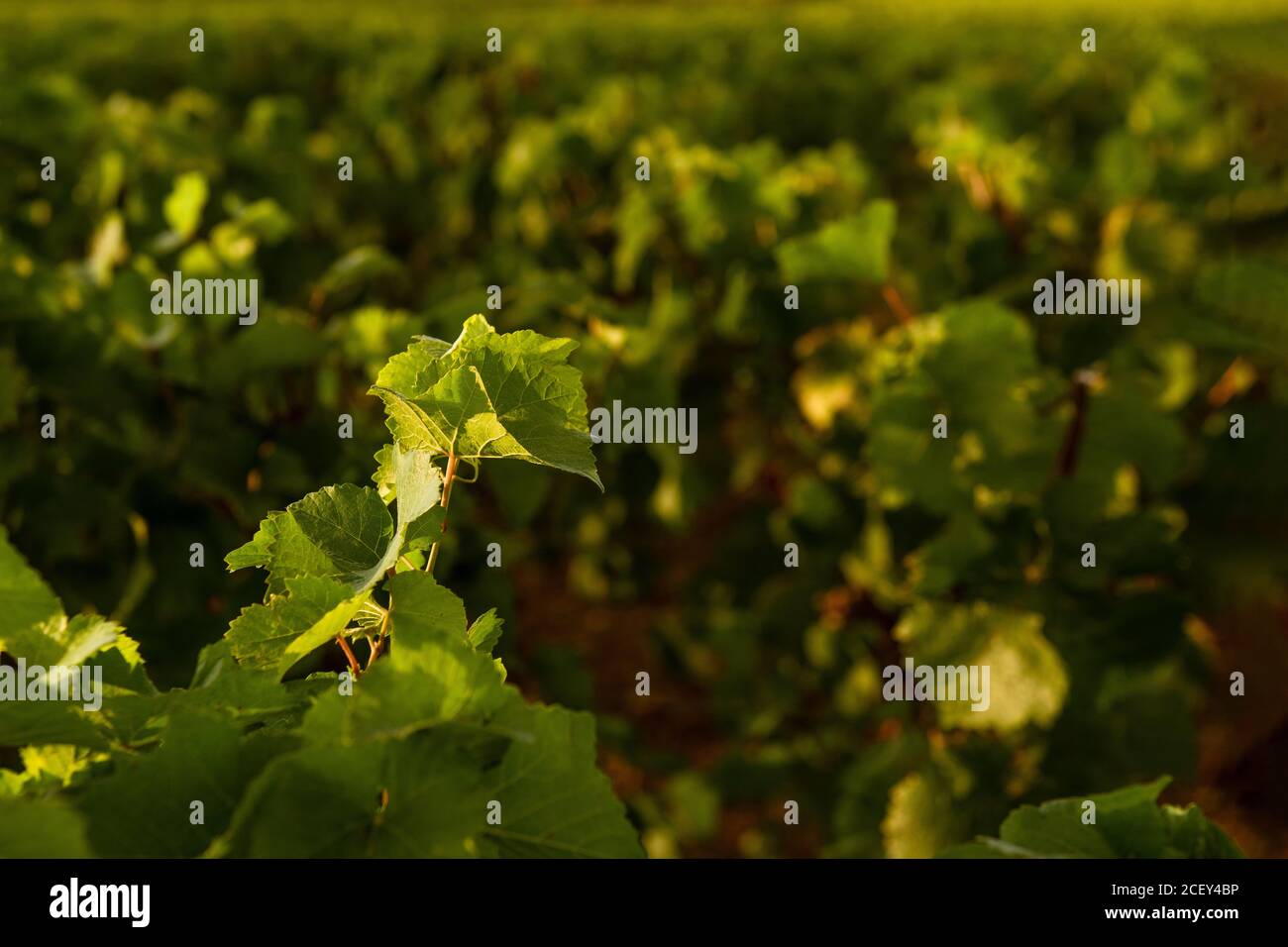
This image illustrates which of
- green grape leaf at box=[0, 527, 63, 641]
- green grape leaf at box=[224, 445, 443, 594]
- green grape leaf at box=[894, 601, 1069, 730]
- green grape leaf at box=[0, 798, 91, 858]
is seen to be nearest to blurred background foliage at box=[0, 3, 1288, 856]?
green grape leaf at box=[894, 601, 1069, 730]

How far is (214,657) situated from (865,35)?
8.65 meters

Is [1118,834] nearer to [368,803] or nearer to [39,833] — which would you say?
[368,803]

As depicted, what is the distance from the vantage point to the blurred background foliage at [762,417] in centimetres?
217

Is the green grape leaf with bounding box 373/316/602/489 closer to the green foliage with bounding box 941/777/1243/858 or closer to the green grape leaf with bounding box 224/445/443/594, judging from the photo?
the green grape leaf with bounding box 224/445/443/594

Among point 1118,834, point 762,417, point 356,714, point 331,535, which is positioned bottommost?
point 1118,834

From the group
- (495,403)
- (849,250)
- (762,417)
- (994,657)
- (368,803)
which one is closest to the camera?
(368,803)

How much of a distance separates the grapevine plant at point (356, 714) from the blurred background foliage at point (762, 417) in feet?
3.40

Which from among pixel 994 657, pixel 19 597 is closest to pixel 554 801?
pixel 19 597

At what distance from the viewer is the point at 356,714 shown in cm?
81

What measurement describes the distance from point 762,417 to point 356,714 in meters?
2.71

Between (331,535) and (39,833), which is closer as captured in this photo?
(39,833)

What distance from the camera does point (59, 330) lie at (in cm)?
209

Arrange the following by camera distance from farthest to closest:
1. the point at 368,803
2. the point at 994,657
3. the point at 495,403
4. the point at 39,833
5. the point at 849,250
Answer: the point at 849,250 → the point at 994,657 → the point at 495,403 → the point at 368,803 → the point at 39,833
